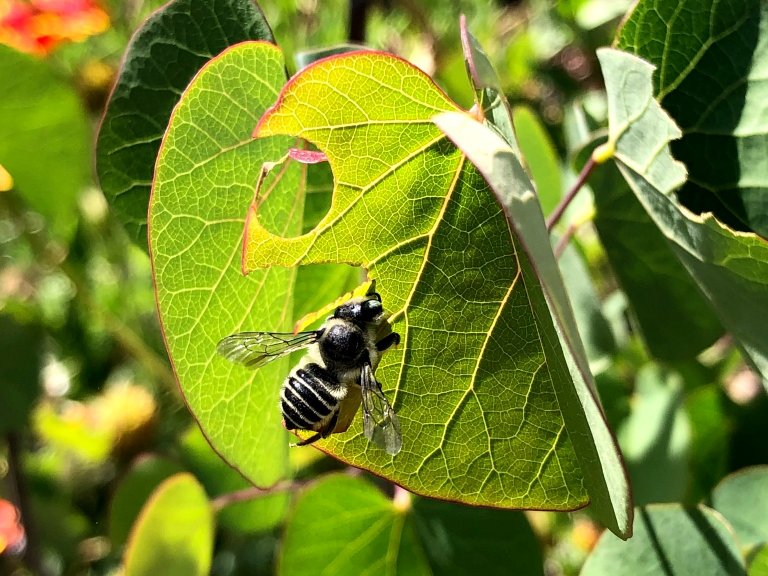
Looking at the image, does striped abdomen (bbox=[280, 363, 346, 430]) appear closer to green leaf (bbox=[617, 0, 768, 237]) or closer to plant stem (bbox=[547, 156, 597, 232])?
plant stem (bbox=[547, 156, 597, 232])

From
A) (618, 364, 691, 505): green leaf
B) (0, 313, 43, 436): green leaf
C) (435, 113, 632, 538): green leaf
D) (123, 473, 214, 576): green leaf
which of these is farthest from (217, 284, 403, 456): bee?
(0, 313, 43, 436): green leaf

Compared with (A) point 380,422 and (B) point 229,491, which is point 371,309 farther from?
(B) point 229,491

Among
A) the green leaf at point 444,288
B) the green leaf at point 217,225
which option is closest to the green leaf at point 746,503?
the green leaf at point 444,288

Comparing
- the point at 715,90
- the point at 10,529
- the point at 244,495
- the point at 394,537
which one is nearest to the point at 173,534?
the point at 244,495

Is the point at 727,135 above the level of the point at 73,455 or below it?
above

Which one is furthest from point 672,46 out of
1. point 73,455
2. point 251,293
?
point 73,455

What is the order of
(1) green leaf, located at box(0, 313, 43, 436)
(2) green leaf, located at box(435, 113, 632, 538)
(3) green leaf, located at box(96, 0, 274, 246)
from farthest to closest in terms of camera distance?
(1) green leaf, located at box(0, 313, 43, 436), (3) green leaf, located at box(96, 0, 274, 246), (2) green leaf, located at box(435, 113, 632, 538)

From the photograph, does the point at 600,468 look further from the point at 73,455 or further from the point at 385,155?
the point at 73,455

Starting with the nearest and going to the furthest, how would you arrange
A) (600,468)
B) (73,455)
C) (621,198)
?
(600,468) → (621,198) → (73,455)
